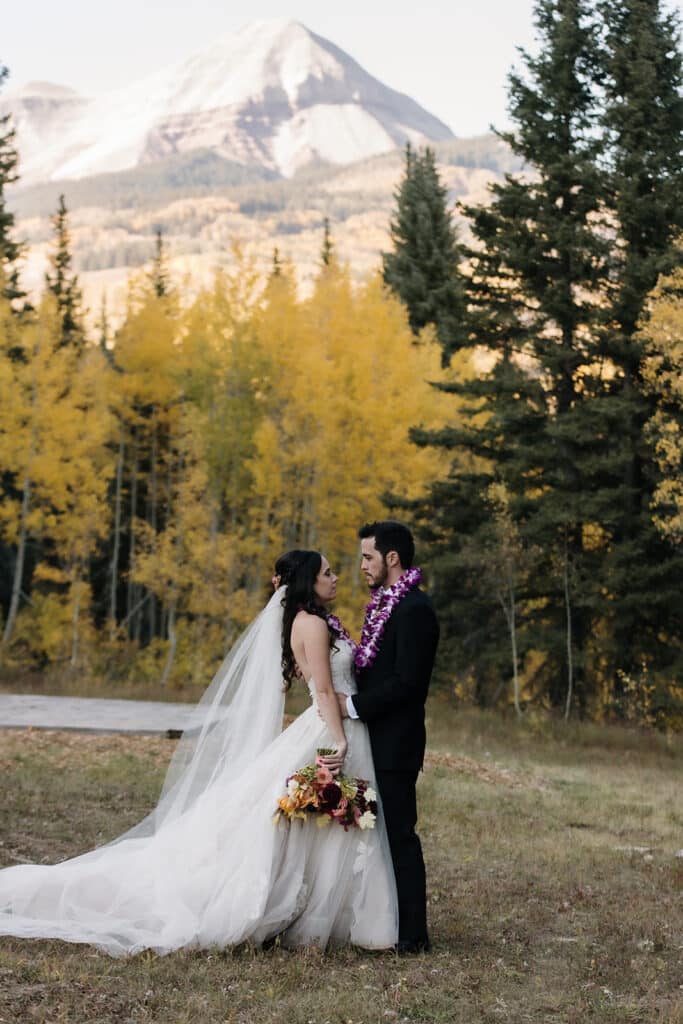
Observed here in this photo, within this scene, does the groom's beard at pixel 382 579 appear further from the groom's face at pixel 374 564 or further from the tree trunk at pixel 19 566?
the tree trunk at pixel 19 566

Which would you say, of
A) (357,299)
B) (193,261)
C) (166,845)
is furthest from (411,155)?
(193,261)

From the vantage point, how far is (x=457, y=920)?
7062mm

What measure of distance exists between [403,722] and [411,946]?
3.63 ft

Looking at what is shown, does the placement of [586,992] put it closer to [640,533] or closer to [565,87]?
[640,533]

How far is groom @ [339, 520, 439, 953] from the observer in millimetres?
5965

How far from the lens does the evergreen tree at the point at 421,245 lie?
3853 centimetres

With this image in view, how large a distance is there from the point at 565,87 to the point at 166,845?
2083 cm

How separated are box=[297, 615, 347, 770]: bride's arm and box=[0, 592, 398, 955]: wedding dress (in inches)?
4.6

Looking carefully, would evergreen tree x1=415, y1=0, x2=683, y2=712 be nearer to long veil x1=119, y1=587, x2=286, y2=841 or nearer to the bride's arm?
long veil x1=119, y1=587, x2=286, y2=841

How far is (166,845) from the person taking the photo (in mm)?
6305

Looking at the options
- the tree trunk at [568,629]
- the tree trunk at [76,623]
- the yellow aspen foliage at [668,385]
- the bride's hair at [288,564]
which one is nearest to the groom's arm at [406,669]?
the bride's hair at [288,564]

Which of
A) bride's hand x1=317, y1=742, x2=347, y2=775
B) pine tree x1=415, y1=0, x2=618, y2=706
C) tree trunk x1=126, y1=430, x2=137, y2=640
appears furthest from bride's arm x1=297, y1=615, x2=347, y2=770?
tree trunk x1=126, y1=430, x2=137, y2=640

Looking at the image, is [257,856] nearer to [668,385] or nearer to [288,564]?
[288,564]

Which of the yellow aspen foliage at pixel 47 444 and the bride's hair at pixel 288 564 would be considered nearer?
the bride's hair at pixel 288 564
